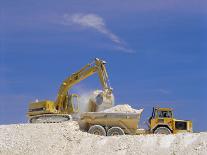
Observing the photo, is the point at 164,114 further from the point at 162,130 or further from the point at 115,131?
the point at 115,131

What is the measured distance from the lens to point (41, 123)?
3272 cm

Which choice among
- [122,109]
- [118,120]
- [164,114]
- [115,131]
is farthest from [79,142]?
[164,114]

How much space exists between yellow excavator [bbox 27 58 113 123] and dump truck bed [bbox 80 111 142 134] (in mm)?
2298

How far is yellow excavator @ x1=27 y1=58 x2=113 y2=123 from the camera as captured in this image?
34.2 m

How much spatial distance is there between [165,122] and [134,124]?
6.12 feet

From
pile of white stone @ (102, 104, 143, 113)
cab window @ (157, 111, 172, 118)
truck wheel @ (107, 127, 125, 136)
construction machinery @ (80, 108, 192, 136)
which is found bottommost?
truck wheel @ (107, 127, 125, 136)

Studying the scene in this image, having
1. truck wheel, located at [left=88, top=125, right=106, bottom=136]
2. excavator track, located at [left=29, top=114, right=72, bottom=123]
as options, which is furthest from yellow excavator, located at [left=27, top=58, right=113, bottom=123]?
truck wheel, located at [left=88, top=125, right=106, bottom=136]

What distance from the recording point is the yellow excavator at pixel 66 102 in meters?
34.2

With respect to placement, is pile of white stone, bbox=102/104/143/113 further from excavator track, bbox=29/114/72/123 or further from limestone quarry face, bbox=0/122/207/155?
excavator track, bbox=29/114/72/123

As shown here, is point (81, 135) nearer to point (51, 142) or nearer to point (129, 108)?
point (51, 142)

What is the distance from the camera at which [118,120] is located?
1224 inches

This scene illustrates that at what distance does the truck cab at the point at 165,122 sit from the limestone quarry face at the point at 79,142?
3195 millimetres

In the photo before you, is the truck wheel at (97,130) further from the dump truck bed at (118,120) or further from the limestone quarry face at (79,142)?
the limestone quarry face at (79,142)

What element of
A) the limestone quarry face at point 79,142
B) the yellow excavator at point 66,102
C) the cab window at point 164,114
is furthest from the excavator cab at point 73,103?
the cab window at point 164,114
